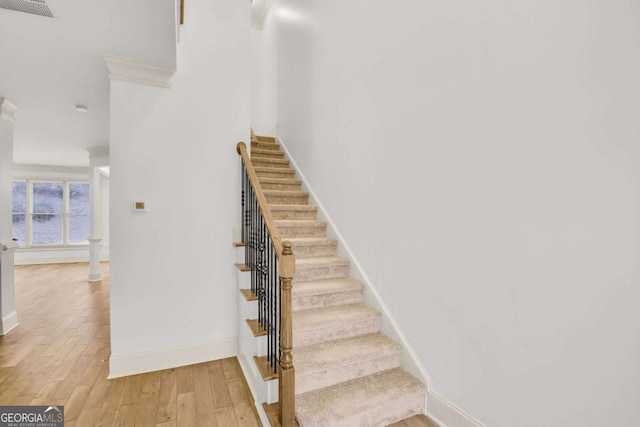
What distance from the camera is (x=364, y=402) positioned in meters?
1.81

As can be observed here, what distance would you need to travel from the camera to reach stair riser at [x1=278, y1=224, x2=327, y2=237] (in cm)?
319

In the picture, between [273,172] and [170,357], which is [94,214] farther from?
[170,357]

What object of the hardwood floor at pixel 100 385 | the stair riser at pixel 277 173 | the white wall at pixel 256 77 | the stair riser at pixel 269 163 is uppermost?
the white wall at pixel 256 77

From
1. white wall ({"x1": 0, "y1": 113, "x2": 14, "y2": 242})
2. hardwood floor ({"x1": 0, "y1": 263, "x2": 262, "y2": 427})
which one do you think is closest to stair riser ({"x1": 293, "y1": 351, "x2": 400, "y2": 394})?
hardwood floor ({"x1": 0, "y1": 263, "x2": 262, "y2": 427})

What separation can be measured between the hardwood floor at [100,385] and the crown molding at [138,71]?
2463 mm

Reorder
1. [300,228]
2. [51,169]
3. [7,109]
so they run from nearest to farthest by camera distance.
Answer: [300,228]
[7,109]
[51,169]

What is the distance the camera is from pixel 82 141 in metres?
5.38

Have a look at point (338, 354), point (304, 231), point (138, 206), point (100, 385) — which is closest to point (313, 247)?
point (304, 231)

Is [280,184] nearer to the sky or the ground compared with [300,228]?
nearer to the sky

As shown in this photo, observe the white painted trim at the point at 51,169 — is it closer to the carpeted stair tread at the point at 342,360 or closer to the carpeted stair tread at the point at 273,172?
the carpeted stair tread at the point at 273,172

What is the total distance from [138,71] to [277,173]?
6.65 ft

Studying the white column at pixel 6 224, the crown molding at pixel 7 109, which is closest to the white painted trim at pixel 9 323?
the white column at pixel 6 224

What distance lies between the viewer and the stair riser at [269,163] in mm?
4224

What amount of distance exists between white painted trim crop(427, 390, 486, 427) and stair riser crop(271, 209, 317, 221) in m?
2.14
